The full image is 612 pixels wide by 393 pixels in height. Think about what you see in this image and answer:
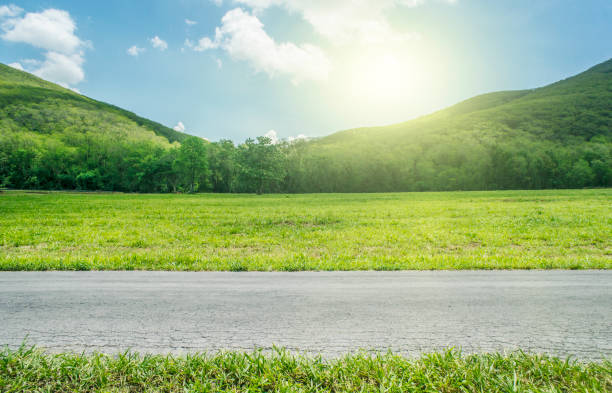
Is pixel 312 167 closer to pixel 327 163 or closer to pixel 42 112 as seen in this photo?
pixel 327 163

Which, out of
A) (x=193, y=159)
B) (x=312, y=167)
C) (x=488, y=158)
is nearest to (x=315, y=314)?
(x=193, y=159)

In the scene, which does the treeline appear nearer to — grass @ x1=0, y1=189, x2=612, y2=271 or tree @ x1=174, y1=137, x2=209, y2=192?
tree @ x1=174, y1=137, x2=209, y2=192

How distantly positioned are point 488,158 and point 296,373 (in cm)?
9937

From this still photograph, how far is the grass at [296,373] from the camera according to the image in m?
2.18

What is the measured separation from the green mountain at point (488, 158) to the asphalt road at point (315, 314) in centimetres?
8165

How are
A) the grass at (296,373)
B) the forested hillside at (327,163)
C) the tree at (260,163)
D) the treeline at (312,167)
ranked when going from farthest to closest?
the treeline at (312,167), the forested hillside at (327,163), the tree at (260,163), the grass at (296,373)

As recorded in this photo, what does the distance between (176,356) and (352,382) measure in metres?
1.59

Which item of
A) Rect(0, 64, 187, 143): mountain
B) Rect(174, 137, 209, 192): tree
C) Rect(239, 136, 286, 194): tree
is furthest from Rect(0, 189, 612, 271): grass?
Rect(0, 64, 187, 143): mountain

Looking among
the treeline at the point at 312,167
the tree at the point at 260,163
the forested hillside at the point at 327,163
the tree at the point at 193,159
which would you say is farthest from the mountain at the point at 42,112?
the tree at the point at 260,163

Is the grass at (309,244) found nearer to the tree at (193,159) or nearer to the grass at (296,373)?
the grass at (296,373)

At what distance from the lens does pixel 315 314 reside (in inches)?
133

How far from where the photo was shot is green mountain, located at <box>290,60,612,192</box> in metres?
77.3

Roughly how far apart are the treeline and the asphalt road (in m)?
68.1

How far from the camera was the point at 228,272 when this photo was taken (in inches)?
227
